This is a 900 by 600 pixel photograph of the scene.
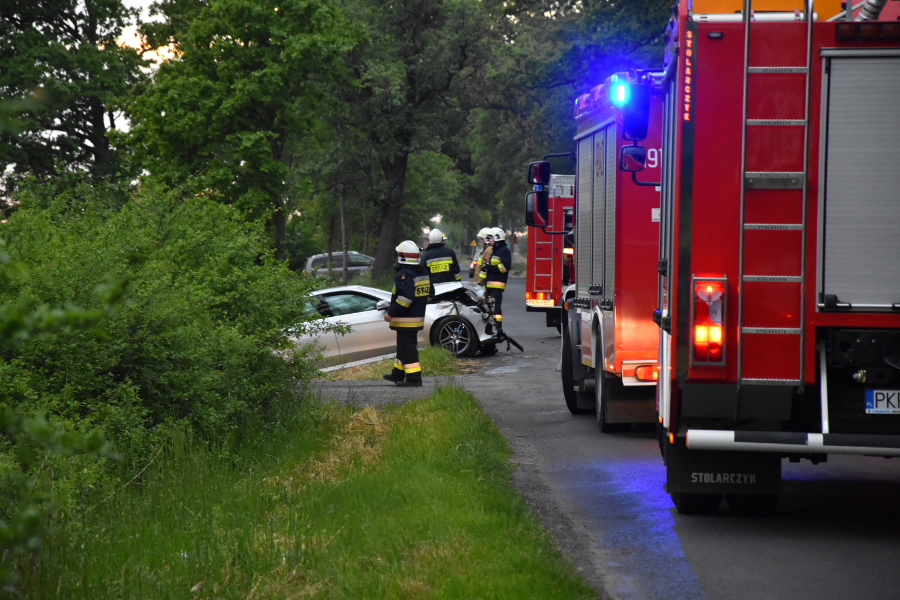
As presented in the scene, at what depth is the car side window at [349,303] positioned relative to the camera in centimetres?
1641

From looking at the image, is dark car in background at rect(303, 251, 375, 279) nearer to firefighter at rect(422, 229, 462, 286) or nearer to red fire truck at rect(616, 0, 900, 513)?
firefighter at rect(422, 229, 462, 286)

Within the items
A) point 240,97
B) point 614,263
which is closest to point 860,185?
point 614,263

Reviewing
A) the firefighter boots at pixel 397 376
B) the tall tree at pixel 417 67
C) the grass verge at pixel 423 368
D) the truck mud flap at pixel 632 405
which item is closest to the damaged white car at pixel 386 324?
the grass verge at pixel 423 368

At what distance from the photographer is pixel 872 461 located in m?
8.56

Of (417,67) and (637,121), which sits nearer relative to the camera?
(637,121)

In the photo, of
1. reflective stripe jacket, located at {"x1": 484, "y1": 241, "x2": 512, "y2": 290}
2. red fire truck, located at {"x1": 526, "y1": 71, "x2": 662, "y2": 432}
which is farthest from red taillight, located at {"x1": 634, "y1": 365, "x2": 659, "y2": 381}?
reflective stripe jacket, located at {"x1": 484, "y1": 241, "x2": 512, "y2": 290}

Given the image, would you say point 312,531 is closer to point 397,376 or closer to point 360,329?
point 397,376

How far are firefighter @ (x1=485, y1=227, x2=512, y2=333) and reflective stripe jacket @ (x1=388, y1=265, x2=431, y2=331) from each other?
17.7ft

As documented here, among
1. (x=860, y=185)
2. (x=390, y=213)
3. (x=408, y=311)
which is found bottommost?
(x=408, y=311)

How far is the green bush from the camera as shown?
6.32 metres

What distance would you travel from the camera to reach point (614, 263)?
929cm

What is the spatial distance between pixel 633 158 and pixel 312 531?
3.84 meters

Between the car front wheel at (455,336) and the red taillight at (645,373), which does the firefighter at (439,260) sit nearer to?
the car front wheel at (455,336)

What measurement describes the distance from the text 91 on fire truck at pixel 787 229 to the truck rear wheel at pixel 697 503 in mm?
934
